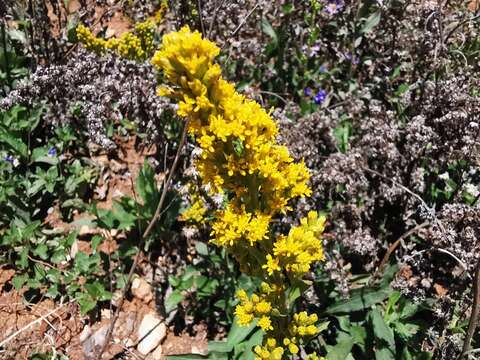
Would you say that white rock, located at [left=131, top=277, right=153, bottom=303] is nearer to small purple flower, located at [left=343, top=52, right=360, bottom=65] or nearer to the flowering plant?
the flowering plant

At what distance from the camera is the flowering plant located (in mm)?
2428

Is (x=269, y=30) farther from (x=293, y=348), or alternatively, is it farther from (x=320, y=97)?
(x=293, y=348)

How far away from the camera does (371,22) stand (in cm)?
537

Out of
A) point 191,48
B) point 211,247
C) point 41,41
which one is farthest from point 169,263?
point 191,48

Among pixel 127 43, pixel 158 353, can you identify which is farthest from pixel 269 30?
pixel 158 353

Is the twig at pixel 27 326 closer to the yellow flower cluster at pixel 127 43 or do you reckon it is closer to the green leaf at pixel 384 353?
the yellow flower cluster at pixel 127 43

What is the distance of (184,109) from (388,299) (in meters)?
2.60

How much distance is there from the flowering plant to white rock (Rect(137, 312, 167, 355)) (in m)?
1.38

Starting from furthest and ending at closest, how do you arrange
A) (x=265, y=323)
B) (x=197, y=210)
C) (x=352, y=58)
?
1. (x=352, y=58)
2. (x=197, y=210)
3. (x=265, y=323)

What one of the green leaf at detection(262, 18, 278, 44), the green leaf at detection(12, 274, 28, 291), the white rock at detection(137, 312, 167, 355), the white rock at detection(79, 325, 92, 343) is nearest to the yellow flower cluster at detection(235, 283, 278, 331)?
the white rock at detection(137, 312, 167, 355)

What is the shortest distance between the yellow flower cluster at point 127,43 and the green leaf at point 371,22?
2.22m

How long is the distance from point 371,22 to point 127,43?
8.26ft

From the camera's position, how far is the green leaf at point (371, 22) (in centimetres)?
533

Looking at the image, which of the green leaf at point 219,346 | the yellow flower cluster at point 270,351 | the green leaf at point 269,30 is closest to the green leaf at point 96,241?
the green leaf at point 219,346
